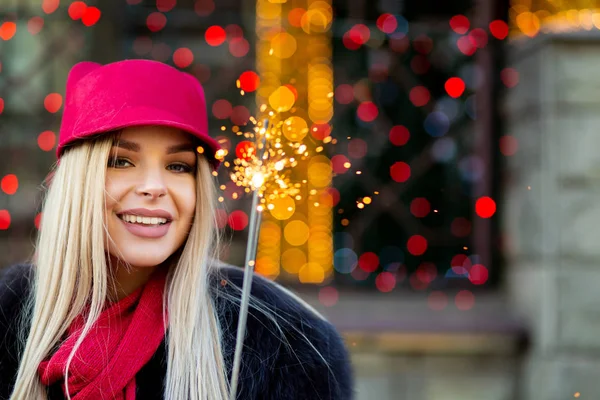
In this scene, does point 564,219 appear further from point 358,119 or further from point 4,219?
point 4,219

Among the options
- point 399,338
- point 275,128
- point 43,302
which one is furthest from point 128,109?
point 399,338

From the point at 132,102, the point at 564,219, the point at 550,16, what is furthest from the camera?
the point at 550,16

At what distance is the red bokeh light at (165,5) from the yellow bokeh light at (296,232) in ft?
4.21

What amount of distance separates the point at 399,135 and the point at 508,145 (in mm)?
557

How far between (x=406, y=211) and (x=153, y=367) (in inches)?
99.5

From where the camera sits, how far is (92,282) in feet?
7.18

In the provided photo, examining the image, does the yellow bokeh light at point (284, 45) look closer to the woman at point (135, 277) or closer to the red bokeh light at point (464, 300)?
the red bokeh light at point (464, 300)

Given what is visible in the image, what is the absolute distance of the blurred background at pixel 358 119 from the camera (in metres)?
4.41

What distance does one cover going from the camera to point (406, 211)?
4.54 meters

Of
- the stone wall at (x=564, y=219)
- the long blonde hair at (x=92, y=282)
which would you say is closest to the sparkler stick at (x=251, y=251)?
the long blonde hair at (x=92, y=282)

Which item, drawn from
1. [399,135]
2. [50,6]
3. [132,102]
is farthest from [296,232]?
[132,102]

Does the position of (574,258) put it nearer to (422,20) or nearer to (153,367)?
(422,20)

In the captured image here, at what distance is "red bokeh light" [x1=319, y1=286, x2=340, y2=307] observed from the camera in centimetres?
438

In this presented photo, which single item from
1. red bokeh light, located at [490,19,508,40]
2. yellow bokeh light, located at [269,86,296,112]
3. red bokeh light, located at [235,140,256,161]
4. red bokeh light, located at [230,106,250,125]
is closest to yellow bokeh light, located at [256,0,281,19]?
yellow bokeh light, located at [269,86,296,112]
